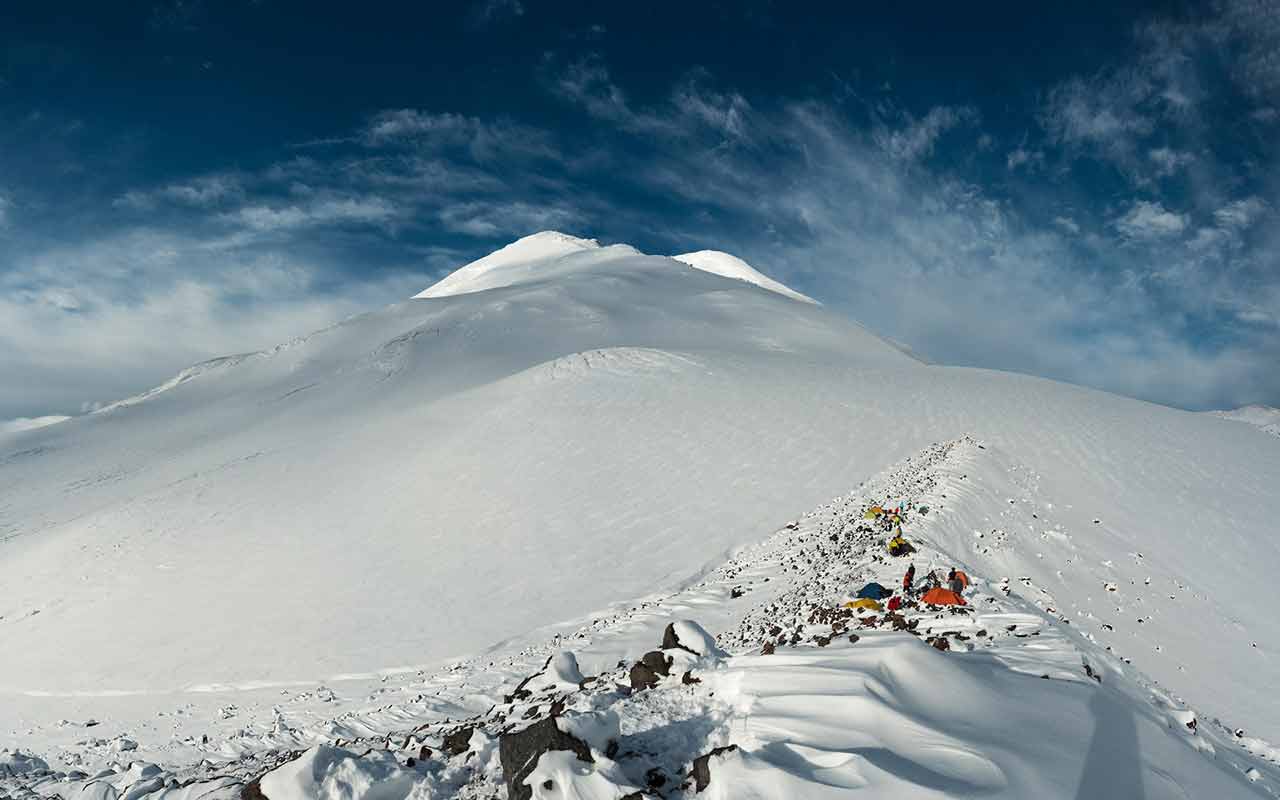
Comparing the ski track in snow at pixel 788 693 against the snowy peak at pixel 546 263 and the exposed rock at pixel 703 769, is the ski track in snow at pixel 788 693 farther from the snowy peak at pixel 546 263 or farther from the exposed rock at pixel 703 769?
the snowy peak at pixel 546 263

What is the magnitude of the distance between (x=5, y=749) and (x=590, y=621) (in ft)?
33.2

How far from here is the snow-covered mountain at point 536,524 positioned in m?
13.1

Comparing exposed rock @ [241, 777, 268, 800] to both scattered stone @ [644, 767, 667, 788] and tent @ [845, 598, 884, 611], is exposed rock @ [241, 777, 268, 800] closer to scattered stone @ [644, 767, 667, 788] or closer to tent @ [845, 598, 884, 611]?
scattered stone @ [644, 767, 667, 788]

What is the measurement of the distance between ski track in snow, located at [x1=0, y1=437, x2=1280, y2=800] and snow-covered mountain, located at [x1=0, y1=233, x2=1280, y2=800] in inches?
7.6

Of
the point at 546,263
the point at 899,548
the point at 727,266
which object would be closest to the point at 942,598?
the point at 899,548

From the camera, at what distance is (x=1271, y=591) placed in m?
14.8

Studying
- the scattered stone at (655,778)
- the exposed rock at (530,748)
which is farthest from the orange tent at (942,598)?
the exposed rock at (530,748)

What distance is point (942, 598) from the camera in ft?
31.3

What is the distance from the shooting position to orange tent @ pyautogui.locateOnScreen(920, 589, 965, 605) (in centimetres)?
950

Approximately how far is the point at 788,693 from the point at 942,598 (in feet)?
16.5

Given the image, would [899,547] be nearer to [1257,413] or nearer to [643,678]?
[643,678]

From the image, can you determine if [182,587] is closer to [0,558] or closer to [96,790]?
[0,558]

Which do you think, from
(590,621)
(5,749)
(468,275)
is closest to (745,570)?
(590,621)

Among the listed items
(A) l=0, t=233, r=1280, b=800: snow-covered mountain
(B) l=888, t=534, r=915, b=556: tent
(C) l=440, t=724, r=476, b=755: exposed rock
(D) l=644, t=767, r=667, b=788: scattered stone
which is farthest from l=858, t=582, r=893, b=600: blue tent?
(C) l=440, t=724, r=476, b=755: exposed rock
